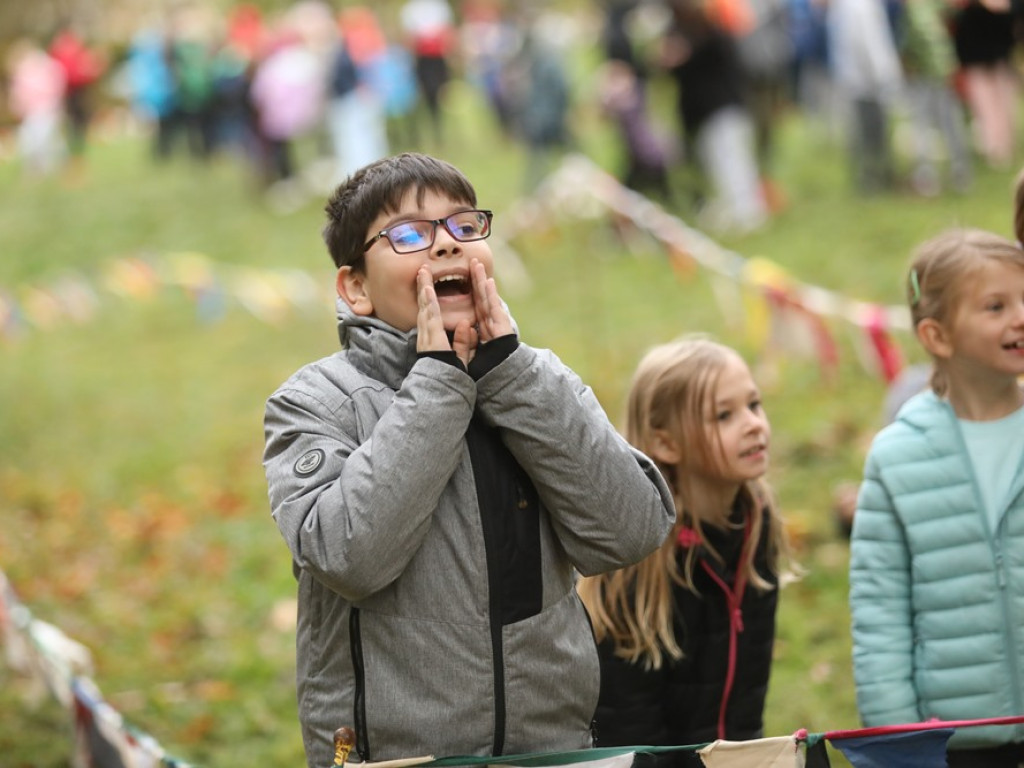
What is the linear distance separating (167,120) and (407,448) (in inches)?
905

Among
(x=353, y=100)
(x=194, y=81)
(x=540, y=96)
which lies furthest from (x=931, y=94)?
(x=194, y=81)

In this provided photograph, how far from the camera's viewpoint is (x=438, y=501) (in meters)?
2.58

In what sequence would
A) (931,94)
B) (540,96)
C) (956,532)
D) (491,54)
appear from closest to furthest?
(956,532)
(931,94)
(540,96)
(491,54)

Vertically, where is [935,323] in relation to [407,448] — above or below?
above

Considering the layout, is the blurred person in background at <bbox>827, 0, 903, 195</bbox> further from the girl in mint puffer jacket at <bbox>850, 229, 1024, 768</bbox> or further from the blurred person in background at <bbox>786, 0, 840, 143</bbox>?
the girl in mint puffer jacket at <bbox>850, 229, 1024, 768</bbox>

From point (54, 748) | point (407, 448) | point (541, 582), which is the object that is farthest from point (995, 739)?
point (54, 748)

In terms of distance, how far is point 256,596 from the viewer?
7.07 metres

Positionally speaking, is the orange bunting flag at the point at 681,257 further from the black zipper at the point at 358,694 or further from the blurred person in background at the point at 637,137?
the black zipper at the point at 358,694

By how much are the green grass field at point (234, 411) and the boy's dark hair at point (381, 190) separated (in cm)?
288

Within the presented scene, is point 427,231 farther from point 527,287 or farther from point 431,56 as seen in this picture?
point 431,56

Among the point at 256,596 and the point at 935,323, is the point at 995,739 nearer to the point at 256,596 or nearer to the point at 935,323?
the point at 935,323

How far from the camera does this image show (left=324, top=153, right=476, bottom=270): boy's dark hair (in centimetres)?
266

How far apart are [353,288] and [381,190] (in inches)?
8.0

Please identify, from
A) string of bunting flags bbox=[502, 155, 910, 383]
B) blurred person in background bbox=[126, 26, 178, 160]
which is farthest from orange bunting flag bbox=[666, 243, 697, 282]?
blurred person in background bbox=[126, 26, 178, 160]
